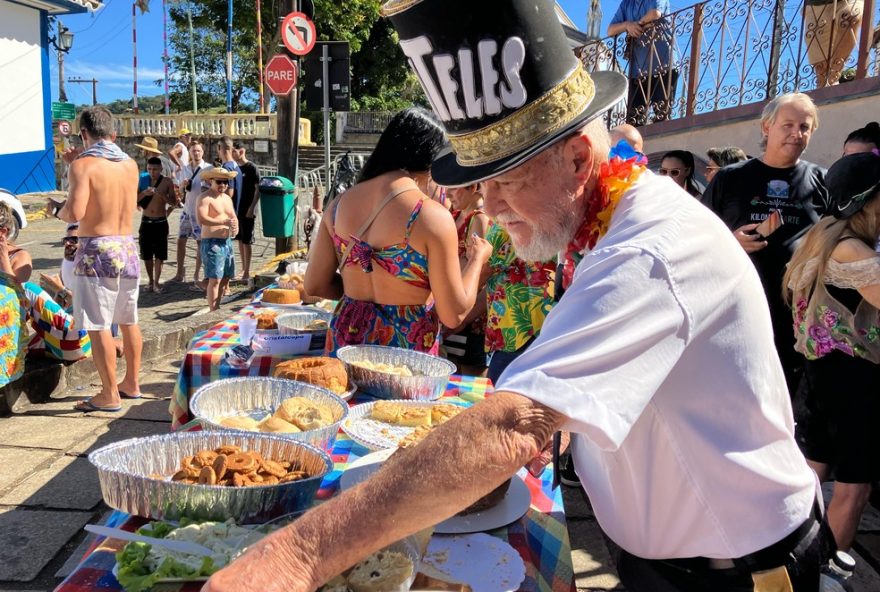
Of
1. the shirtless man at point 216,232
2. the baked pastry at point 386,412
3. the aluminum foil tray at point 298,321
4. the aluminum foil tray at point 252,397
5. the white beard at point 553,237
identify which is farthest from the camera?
the shirtless man at point 216,232

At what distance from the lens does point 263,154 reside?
25.7 m

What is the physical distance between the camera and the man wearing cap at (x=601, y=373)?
0.91 metres

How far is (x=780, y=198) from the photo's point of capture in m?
4.01

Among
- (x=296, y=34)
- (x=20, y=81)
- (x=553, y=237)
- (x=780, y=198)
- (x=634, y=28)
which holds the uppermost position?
(x=20, y=81)

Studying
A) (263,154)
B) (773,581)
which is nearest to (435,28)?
(773,581)

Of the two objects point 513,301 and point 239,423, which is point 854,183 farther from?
point 239,423

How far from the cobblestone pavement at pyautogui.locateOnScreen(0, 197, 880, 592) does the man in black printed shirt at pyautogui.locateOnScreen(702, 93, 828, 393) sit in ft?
4.12

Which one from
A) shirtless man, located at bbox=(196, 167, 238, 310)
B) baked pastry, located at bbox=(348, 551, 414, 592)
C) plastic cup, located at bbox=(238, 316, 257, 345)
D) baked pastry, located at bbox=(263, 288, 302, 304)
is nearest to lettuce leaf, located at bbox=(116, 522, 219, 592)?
baked pastry, located at bbox=(348, 551, 414, 592)

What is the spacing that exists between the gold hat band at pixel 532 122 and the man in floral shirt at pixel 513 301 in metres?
2.06

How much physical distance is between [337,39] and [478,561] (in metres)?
31.2

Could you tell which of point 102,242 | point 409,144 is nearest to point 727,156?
point 409,144

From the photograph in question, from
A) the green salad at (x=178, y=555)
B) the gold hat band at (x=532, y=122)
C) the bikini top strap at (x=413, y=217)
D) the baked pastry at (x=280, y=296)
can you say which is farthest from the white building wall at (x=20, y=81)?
the gold hat band at (x=532, y=122)

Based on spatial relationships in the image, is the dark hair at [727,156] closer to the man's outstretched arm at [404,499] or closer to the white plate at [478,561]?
the white plate at [478,561]

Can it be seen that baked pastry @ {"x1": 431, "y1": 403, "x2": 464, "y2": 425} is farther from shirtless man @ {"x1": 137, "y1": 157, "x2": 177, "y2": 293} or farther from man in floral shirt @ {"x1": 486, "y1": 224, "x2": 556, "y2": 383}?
shirtless man @ {"x1": 137, "y1": 157, "x2": 177, "y2": 293}
